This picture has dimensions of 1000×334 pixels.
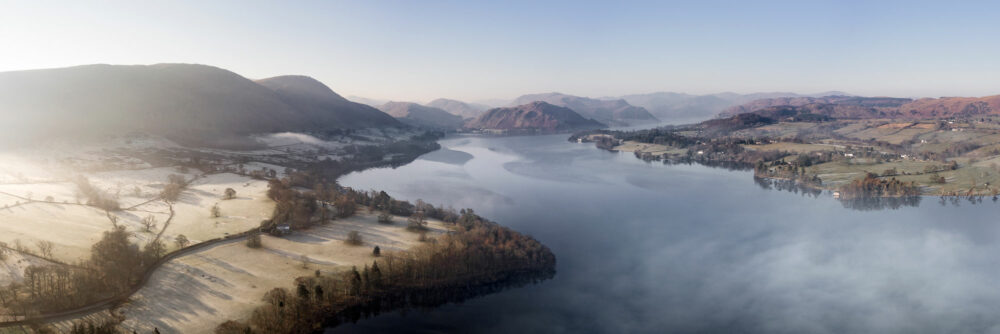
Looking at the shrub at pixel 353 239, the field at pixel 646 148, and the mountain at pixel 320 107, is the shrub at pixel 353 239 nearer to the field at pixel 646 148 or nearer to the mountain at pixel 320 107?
the field at pixel 646 148

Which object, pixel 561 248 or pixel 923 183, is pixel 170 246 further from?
pixel 923 183

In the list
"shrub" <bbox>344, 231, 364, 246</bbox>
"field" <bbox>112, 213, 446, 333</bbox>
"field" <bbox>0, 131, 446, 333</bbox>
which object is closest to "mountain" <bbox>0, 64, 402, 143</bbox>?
"field" <bbox>0, 131, 446, 333</bbox>

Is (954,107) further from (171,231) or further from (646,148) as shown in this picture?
(171,231)

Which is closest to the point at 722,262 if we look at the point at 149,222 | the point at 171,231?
the point at 171,231

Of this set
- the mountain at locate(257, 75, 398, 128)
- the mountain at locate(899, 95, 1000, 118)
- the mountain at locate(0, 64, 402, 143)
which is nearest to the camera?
the mountain at locate(0, 64, 402, 143)

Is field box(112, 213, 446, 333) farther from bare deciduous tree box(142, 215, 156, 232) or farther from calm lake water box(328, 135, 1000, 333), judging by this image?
bare deciduous tree box(142, 215, 156, 232)

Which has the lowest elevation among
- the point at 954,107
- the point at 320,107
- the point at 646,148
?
the point at 646,148
